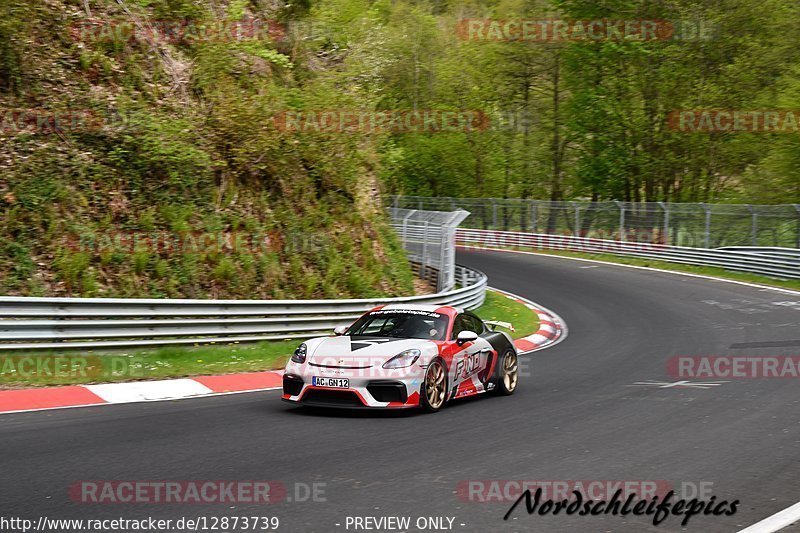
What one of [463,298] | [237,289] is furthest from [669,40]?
[237,289]

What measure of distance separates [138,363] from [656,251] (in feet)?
87.9

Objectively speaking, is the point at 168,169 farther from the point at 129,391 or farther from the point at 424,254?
the point at 424,254

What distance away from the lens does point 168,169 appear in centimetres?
1762

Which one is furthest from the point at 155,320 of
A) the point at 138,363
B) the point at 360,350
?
the point at 360,350

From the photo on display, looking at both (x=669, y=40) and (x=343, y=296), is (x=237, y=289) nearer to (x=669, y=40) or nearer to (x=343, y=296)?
(x=343, y=296)

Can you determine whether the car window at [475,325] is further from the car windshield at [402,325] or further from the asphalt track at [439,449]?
the asphalt track at [439,449]

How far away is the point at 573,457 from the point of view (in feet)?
24.8

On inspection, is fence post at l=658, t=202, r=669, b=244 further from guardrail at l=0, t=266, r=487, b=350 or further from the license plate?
the license plate

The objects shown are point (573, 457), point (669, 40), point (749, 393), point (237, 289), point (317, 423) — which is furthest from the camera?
point (669, 40)

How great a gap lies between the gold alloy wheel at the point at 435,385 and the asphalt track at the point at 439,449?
0.59 ft

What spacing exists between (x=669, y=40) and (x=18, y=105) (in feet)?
106

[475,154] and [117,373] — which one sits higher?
[475,154]

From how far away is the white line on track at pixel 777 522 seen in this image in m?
5.49

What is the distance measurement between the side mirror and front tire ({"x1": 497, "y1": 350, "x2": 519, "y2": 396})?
116cm
